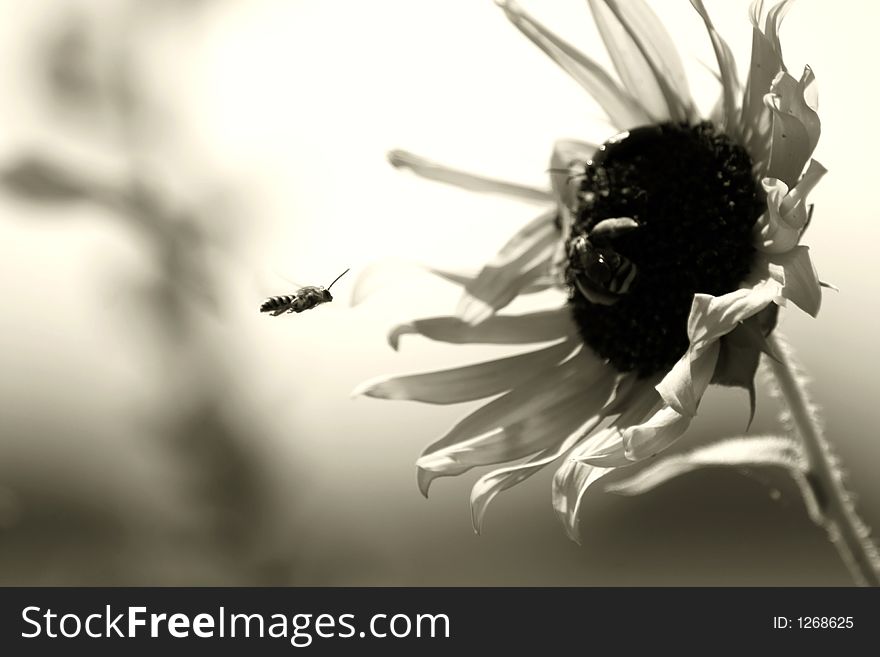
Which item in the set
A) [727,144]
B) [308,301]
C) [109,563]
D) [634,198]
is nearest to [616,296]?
[634,198]

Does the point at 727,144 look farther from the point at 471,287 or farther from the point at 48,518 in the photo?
the point at 48,518

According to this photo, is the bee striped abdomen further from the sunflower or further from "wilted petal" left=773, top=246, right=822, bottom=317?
"wilted petal" left=773, top=246, right=822, bottom=317

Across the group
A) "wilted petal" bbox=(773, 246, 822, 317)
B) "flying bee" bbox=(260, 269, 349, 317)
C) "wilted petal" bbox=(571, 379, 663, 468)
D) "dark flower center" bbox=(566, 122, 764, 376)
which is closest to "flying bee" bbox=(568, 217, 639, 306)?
"dark flower center" bbox=(566, 122, 764, 376)

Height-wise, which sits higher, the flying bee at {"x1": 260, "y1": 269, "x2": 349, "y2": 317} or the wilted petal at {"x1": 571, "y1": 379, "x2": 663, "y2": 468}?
the flying bee at {"x1": 260, "y1": 269, "x2": 349, "y2": 317}

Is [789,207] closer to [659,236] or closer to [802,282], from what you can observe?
[802,282]

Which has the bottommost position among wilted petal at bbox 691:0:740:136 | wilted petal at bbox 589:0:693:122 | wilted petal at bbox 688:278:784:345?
wilted petal at bbox 688:278:784:345

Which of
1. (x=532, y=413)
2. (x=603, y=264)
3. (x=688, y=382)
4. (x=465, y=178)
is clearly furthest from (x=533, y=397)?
(x=688, y=382)

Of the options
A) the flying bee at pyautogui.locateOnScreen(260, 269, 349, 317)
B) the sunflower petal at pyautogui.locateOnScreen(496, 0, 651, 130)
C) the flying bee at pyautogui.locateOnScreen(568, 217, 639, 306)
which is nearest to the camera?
the flying bee at pyautogui.locateOnScreen(568, 217, 639, 306)
